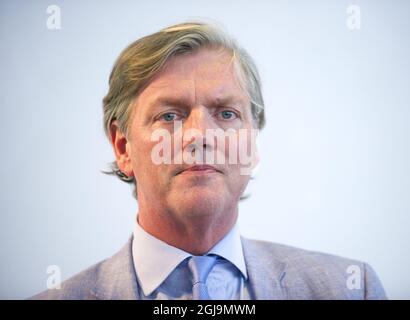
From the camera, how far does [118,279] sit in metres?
1.99

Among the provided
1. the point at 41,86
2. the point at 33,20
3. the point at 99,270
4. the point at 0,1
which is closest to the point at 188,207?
the point at 99,270

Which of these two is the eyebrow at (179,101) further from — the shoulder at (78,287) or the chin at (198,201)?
the shoulder at (78,287)

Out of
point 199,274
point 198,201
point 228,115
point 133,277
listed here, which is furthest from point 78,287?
point 228,115

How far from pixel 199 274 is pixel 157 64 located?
0.81 m

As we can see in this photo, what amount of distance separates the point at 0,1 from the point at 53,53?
0.33 m

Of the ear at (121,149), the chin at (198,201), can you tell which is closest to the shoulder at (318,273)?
the chin at (198,201)

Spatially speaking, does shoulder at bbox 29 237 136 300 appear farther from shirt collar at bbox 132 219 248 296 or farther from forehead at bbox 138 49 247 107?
forehead at bbox 138 49 247 107

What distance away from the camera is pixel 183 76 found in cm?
199

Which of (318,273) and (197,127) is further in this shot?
(318,273)

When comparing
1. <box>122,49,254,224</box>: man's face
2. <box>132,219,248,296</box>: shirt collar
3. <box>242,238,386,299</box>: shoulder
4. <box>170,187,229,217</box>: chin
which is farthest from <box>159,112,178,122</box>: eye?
<box>242,238,386,299</box>: shoulder

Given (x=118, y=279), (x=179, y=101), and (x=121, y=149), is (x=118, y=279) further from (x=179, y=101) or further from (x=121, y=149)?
(x=179, y=101)

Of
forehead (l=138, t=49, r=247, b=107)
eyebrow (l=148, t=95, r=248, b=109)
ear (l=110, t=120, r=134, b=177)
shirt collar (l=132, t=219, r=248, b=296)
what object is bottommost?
shirt collar (l=132, t=219, r=248, b=296)

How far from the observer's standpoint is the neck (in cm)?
200
